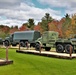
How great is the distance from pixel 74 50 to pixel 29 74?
1330 cm

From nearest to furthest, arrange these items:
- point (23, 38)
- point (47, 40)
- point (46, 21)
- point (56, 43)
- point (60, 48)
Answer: point (60, 48) → point (56, 43) → point (47, 40) → point (23, 38) → point (46, 21)

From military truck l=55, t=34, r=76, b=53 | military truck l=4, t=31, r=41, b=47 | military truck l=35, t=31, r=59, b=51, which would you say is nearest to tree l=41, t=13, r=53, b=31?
military truck l=4, t=31, r=41, b=47

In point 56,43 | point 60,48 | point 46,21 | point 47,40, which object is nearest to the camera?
point 60,48

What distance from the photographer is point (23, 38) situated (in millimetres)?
41500

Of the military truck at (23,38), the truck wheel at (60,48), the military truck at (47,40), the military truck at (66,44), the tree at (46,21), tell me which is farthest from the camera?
the tree at (46,21)

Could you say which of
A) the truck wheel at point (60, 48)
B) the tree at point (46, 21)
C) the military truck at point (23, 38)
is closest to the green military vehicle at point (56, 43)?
the truck wheel at point (60, 48)

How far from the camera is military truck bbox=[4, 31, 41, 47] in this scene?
3941cm

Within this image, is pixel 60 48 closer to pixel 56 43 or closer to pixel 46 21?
pixel 56 43

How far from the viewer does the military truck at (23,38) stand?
39.4 metres

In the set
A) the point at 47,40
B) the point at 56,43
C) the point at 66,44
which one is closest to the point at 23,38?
the point at 47,40

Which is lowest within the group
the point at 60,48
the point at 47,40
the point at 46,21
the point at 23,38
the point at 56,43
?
the point at 60,48

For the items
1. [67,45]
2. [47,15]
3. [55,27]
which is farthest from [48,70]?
[47,15]

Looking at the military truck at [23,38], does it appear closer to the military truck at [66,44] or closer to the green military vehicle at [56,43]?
the green military vehicle at [56,43]

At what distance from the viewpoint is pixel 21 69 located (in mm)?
14344
